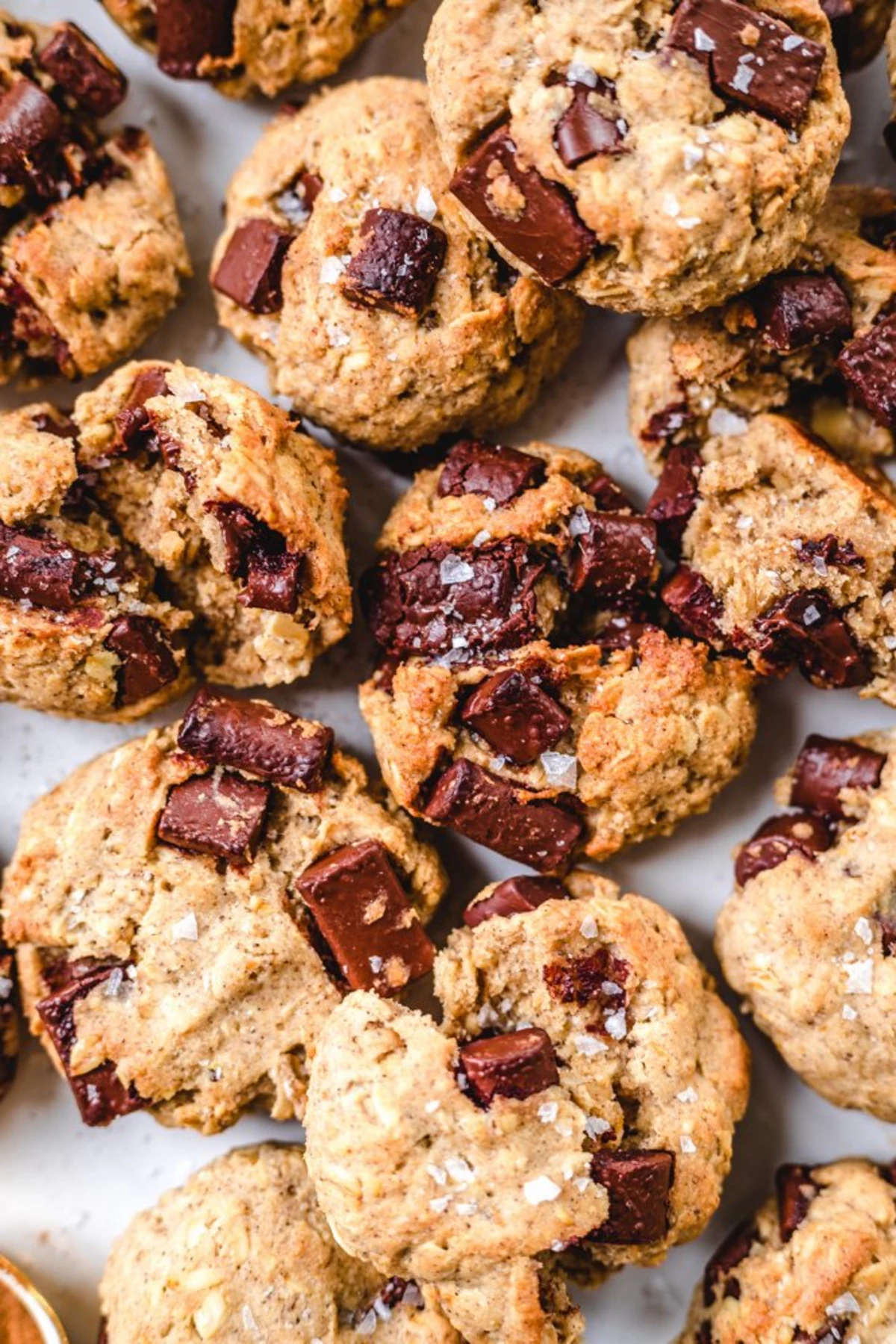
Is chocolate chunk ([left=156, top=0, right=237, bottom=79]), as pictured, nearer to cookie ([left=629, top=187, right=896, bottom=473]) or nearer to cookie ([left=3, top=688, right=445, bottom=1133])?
cookie ([left=629, top=187, right=896, bottom=473])

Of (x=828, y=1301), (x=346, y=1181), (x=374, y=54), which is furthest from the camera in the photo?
(x=374, y=54)

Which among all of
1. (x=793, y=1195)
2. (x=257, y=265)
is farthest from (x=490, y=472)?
(x=793, y=1195)

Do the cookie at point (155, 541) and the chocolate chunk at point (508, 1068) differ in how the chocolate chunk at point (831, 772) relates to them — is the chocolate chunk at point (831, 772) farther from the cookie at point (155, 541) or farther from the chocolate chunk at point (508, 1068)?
the cookie at point (155, 541)

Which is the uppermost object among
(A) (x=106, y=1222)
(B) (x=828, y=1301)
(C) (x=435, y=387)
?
(C) (x=435, y=387)

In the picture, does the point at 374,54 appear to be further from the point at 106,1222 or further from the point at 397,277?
the point at 106,1222

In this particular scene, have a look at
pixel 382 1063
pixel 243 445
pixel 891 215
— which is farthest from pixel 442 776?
pixel 891 215

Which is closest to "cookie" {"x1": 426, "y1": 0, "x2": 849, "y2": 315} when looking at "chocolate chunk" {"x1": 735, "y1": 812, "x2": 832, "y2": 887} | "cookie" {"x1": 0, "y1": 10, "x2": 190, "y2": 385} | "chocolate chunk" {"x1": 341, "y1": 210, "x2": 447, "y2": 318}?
"chocolate chunk" {"x1": 341, "y1": 210, "x2": 447, "y2": 318}

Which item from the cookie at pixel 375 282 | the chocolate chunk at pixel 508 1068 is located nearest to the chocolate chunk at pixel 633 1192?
the chocolate chunk at pixel 508 1068
